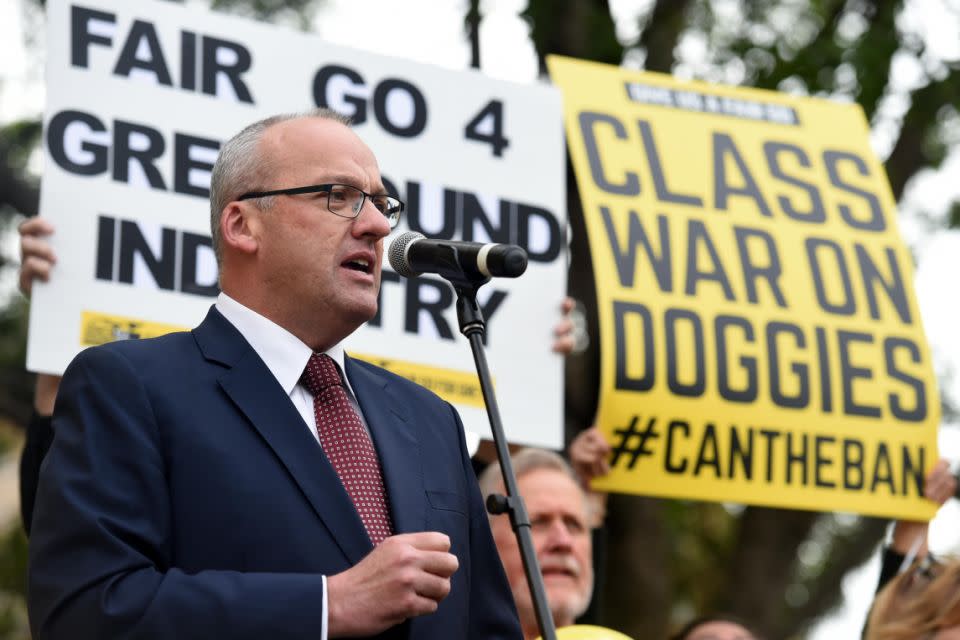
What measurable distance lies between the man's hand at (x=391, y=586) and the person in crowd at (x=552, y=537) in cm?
205

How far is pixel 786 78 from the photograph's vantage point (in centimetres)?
825

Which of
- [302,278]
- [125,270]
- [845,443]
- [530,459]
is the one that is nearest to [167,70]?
[125,270]

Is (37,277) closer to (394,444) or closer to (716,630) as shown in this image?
(394,444)

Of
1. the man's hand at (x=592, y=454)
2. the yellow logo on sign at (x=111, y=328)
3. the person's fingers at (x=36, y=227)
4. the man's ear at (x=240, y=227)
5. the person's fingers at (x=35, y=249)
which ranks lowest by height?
the man's ear at (x=240, y=227)

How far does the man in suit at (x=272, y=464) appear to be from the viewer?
96.0 inches

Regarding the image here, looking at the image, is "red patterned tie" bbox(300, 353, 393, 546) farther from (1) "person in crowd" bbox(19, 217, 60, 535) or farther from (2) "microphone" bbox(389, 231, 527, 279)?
(1) "person in crowd" bbox(19, 217, 60, 535)

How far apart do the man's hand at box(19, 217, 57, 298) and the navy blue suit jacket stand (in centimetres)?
156

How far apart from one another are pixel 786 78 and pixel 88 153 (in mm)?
4713

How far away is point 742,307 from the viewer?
17.4 feet

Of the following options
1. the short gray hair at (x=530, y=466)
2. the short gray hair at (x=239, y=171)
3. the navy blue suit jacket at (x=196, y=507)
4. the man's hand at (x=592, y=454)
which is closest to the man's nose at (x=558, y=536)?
the short gray hair at (x=530, y=466)

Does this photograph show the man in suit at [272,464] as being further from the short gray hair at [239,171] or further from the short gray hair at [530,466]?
the short gray hair at [530,466]

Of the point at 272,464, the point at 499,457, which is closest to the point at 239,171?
the point at 272,464

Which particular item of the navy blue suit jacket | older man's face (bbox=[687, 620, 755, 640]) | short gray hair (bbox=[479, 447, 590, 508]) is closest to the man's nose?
short gray hair (bbox=[479, 447, 590, 508])

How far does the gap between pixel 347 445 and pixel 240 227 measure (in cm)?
51
